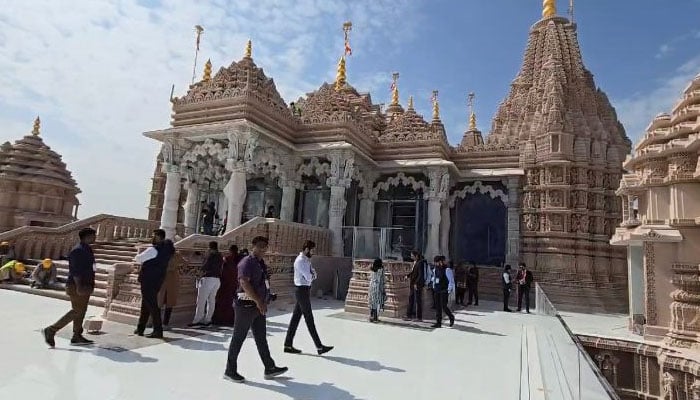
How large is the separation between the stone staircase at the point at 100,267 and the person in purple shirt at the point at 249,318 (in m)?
5.00

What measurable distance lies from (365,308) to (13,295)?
314 inches

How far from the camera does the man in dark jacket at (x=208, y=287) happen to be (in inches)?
271

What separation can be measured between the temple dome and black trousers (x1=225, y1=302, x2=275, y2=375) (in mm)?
17369

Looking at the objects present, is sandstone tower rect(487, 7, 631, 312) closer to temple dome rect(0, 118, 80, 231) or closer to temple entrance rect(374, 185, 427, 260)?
temple entrance rect(374, 185, 427, 260)

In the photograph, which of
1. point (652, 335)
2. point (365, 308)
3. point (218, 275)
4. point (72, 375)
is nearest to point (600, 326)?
point (652, 335)

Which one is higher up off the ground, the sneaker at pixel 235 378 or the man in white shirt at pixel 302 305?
the man in white shirt at pixel 302 305

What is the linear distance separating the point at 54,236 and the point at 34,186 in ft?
22.4

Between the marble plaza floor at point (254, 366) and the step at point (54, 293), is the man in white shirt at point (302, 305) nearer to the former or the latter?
the marble plaza floor at point (254, 366)

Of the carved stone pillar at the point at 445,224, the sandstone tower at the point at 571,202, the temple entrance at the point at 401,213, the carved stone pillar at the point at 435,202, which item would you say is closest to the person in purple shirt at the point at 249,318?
the carved stone pillar at the point at 435,202

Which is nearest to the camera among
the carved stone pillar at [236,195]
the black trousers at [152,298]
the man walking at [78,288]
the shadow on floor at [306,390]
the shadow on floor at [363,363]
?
the shadow on floor at [306,390]

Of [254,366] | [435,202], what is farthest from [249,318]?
[435,202]

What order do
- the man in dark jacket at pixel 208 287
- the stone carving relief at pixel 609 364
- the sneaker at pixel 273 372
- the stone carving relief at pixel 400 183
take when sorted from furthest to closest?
the stone carving relief at pixel 400 183 → the stone carving relief at pixel 609 364 → the man in dark jacket at pixel 208 287 → the sneaker at pixel 273 372

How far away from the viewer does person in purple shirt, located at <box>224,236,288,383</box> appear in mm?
4199

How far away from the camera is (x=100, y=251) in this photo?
11.5m
